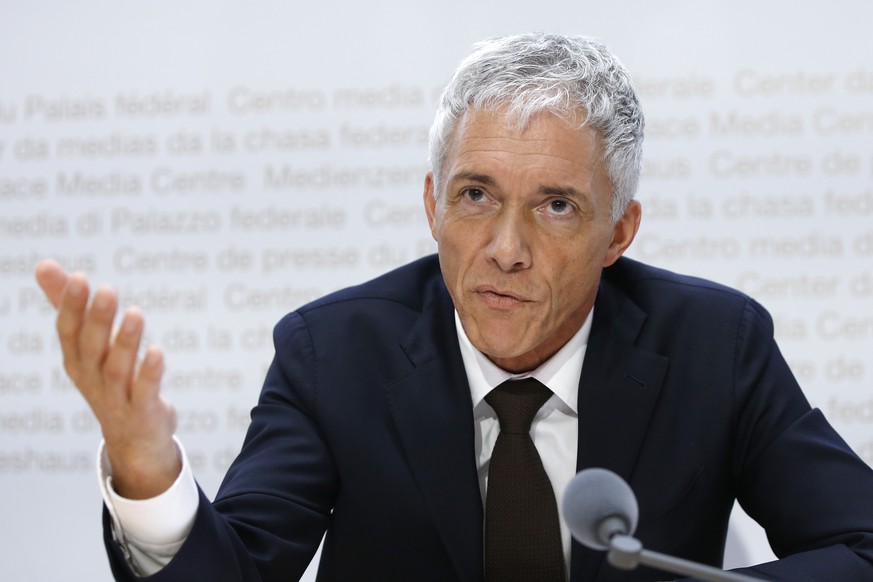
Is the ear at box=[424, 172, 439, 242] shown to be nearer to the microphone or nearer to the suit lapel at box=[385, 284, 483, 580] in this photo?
the suit lapel at box=[385, 284, 483, 580]

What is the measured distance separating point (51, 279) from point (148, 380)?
0.57 feet

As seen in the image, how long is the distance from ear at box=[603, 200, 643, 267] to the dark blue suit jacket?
133 mm

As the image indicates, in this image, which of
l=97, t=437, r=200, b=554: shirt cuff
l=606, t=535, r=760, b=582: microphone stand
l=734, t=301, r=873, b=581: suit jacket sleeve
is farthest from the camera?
l=734, t=301, r=873, b=581: suit jacket sleeve

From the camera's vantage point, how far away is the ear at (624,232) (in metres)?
2.05

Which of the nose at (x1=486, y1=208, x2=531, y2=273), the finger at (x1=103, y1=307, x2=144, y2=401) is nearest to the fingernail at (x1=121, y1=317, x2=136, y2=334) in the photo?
the finger at (x1=103, y1=307, x2=144, y2=401)

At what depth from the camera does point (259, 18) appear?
352 centimetres

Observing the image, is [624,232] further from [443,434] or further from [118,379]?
[118,379]

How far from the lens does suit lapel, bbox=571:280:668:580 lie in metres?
1.90

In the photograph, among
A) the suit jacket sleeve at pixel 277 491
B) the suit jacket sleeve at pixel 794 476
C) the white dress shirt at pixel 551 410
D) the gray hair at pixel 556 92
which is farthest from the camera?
the white dress shirt at pixel 551 410

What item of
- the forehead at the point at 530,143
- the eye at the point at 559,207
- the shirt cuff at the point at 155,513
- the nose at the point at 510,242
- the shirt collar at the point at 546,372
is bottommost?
the shirt cuff at the point at 155,513

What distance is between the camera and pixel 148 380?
127cm

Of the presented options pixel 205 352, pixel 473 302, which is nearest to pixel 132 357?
pixel 473 302

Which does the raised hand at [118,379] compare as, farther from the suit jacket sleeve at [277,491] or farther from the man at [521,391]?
the man at [521,391]

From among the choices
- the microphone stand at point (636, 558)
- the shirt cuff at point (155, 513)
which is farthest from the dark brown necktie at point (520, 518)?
the microphone stand at point (636, 558)
